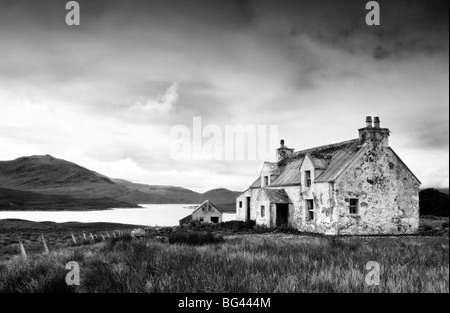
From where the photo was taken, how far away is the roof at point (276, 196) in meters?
29.3

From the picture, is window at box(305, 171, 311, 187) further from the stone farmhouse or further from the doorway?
the stone farmhouse

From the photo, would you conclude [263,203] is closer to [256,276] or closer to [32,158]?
[256,276]

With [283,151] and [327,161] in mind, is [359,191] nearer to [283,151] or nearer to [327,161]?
[327,161]

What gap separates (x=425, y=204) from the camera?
52844mm

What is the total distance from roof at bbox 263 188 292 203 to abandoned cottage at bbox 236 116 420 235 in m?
0.31

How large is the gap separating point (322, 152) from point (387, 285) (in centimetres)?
2641

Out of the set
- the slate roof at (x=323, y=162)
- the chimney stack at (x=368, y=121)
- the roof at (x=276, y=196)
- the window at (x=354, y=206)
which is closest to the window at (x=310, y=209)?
the slate roof at (x=323, y=162)

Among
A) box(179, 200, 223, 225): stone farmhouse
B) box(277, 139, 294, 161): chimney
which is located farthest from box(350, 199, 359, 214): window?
box(179, 200, 223, 225): stone farmhouse

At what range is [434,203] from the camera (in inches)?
2047

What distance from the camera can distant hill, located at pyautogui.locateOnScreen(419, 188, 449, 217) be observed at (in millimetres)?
50094

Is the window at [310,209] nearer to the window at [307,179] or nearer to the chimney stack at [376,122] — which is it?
the window at [307,179]

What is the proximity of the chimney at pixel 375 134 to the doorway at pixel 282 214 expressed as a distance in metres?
9.39

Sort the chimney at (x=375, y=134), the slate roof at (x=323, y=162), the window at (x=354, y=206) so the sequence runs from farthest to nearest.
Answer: the slate roof at (x=323, y=162)
the chimney at (x=375, y=134)
the window at (x=354, y=206)

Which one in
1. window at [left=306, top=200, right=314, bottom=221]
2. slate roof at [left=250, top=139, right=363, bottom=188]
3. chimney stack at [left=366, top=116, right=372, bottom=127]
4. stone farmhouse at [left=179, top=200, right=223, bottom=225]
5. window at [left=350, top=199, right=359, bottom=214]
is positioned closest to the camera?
window at [left=350, top=199, right=359, bottom=214]
